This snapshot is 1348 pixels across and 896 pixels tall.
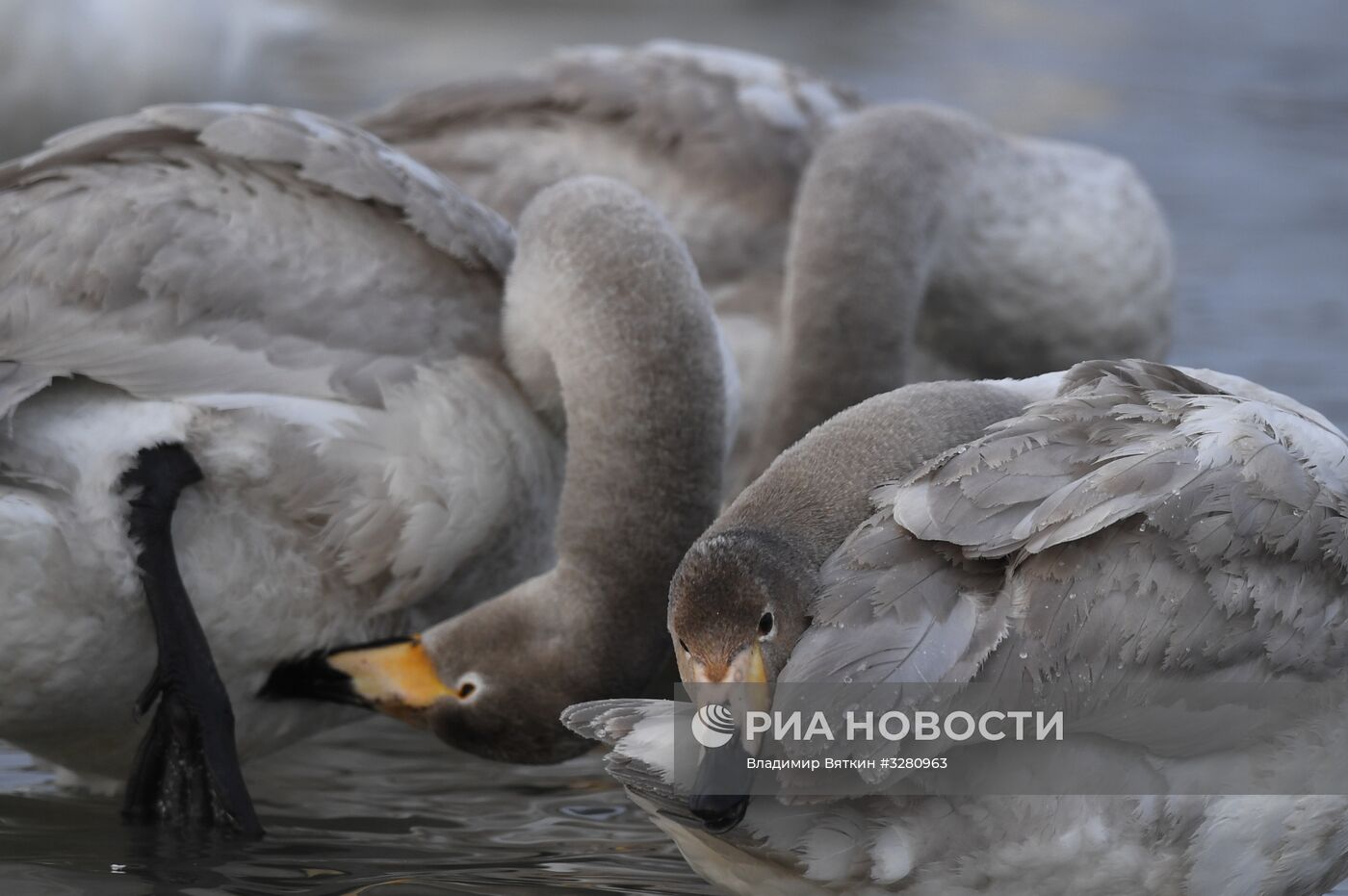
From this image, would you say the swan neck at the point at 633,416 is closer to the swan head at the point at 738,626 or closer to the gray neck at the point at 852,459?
the gray neck at the point at 852,459

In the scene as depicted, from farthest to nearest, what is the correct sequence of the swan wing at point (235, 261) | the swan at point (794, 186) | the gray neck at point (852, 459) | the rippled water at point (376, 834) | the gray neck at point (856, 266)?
the swan at point (794, 186)
the gray neck at point (856, 266)
the swan wing at point (235, 261)
the rippled water at point (376, 834)
the gray neck at point (852, 459)

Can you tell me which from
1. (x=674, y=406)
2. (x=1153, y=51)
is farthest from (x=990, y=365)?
(x=1153, y=51)

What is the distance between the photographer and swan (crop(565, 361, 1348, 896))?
130 inches

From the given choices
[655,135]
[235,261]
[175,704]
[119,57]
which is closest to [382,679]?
[175,704]

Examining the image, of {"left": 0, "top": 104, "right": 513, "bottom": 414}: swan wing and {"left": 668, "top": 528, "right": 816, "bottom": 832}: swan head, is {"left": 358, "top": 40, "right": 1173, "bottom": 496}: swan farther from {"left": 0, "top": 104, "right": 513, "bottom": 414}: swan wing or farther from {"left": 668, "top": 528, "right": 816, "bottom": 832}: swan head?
{"left": 668, "top": 528, "right": 816, "bottom": 832}: swan head

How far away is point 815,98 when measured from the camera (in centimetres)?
653

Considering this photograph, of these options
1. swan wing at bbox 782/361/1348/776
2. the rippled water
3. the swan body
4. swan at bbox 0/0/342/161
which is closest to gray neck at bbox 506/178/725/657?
the swan body

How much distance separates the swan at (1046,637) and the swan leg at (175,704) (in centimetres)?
119

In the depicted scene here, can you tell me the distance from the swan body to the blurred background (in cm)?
37

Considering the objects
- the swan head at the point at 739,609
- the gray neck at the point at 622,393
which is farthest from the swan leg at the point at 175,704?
the swan head at the point at 739,609

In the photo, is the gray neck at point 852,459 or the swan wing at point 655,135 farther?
the swan wing at point 655,135

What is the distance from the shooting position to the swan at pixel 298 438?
4281mm

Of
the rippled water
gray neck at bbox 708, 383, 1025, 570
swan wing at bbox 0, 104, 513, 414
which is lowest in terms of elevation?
the rippled water

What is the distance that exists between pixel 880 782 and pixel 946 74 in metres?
9.38
